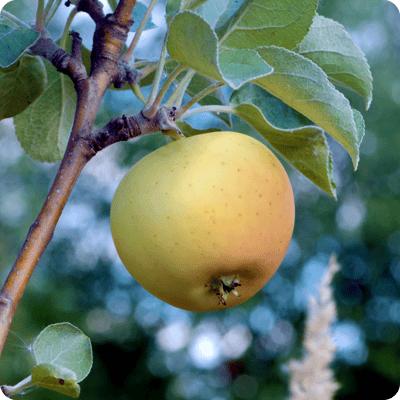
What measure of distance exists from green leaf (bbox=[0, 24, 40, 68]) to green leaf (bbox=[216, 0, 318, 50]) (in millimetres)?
160

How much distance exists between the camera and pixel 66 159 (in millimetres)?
300

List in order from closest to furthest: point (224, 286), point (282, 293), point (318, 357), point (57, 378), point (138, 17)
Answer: point (57, 378), point (224, 286), point (138, 17), point (318, 357), point (282, 293)

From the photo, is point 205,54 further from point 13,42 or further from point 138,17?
point 138,17

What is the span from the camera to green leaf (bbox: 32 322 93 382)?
1.03 feet

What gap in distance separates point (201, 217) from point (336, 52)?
0.24 m

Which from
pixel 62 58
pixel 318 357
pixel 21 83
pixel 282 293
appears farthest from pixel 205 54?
pixel 282 293

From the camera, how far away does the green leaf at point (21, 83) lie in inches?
16.8

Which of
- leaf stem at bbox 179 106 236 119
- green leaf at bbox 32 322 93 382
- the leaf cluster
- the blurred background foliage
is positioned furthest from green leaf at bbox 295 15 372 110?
the blurred background foliage

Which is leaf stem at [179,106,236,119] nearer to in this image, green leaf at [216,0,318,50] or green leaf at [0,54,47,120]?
green leaf at [216,0,318,50]

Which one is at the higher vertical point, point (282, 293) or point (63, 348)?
point (63, 348)

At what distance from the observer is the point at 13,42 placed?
34 centimetres

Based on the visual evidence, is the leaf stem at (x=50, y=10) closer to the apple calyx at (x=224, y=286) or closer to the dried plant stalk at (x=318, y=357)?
the apple calyx at (x=224, y=286)

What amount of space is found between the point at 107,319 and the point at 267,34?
4929 mm

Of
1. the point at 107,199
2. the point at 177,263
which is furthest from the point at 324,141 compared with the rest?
the point at 107,199
